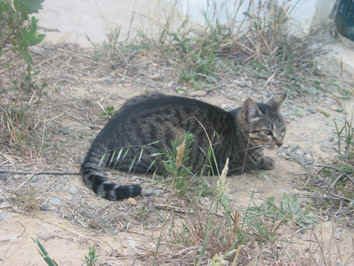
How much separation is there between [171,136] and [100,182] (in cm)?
100

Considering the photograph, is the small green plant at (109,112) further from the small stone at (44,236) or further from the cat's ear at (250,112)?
the small stone at (44,236)

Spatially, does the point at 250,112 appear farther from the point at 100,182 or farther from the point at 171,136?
the point at 100,182

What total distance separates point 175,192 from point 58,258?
1.11 m

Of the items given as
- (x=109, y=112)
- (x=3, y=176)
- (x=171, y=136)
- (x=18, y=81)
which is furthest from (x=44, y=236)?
(x=109, y=112)

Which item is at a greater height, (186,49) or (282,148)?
(186,49)

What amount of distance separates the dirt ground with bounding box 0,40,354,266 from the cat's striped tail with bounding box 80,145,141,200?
6 cm

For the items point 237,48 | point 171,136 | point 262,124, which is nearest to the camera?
point 171,136

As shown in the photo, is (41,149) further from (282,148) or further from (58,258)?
(282,148)

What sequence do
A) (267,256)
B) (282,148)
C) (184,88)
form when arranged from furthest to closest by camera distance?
(184,88) → (282,148) → (267,256)

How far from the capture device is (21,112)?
428 centimetres

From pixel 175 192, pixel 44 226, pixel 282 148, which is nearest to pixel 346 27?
pixel 282 148

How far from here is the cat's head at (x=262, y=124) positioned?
498 cm

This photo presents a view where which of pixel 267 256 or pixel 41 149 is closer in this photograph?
pixel 267 256

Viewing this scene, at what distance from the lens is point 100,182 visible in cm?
379
